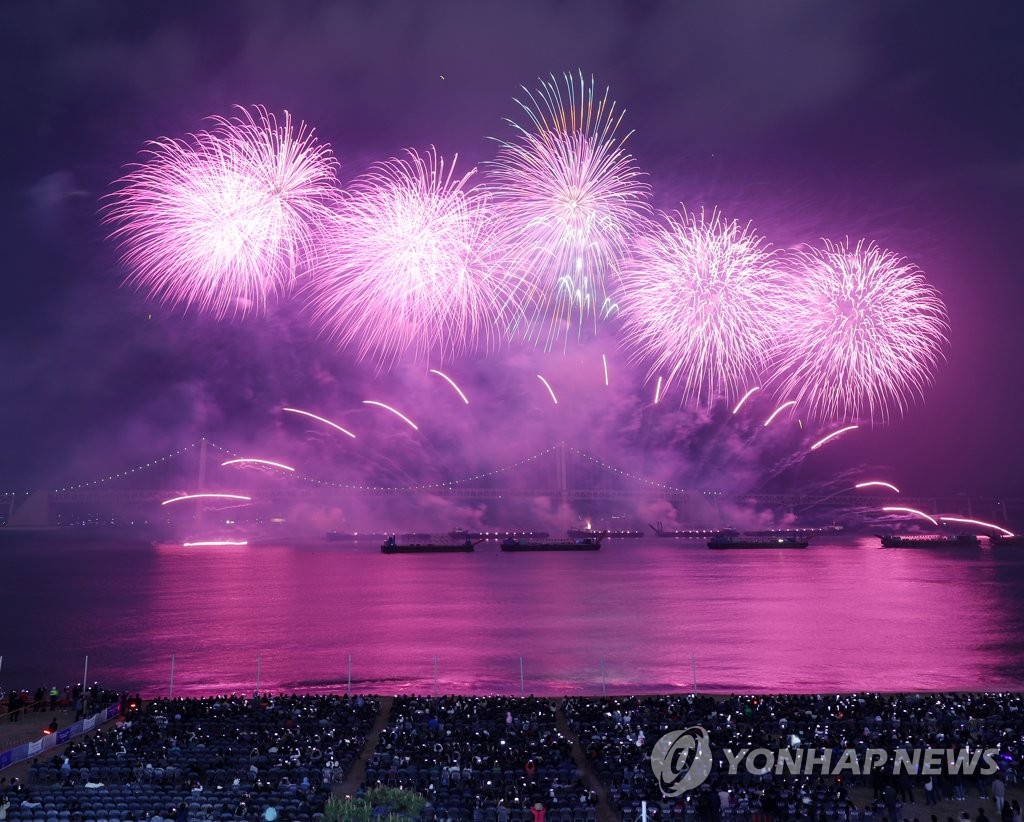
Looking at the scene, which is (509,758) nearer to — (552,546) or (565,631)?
(565,631)

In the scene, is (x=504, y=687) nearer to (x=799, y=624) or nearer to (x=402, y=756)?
(x=402, y=756)

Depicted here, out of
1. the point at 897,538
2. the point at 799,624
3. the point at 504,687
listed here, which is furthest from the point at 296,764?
the point at 897,538

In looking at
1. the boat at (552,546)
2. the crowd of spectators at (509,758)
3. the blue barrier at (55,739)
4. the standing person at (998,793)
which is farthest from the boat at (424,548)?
the standing person at (998,793)

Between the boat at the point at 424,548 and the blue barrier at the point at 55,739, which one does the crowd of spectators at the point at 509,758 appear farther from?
the boat at the point at 424,548

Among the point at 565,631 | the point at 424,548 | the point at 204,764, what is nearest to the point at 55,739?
the point at 204,764

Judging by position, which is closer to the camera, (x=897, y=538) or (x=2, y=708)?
(x=2, y=708)

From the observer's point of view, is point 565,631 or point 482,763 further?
point 565,631
